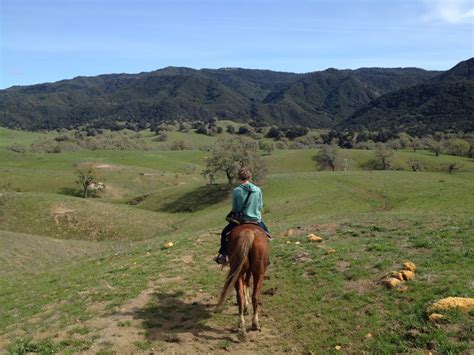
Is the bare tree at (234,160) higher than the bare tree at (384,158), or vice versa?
the bare tree at (234,160)

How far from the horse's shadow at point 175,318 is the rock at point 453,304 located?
539cm

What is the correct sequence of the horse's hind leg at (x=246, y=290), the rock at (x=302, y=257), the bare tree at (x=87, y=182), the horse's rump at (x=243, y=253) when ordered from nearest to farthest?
the horse's rump at (x=243, y=253)
the horse's hind leg at (x=246, y=290)
the rock at (x=302, y=257)
the bare tree at (x=87, y=182)

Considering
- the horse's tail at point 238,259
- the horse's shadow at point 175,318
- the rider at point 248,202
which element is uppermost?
the rider at point 248,202

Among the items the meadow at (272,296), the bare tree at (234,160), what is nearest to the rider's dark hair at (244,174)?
the meadow at (272,296)

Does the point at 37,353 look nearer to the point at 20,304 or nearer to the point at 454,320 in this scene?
the point at 20,304

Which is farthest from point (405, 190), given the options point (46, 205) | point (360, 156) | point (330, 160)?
point (360, 156)

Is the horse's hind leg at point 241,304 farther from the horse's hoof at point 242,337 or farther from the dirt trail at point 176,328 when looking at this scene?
the dirt trail at point 176,328

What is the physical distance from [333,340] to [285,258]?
303 inches

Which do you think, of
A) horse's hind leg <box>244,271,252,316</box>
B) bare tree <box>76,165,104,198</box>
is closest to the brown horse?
horse's hind leg <box>244,271,252,316</box>

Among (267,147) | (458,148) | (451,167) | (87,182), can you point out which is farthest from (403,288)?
(458,148)

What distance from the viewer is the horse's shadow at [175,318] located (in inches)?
460

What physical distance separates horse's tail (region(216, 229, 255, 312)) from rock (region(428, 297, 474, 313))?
5015mm

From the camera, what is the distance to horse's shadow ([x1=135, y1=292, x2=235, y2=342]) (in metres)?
11.7

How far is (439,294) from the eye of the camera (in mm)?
11414
